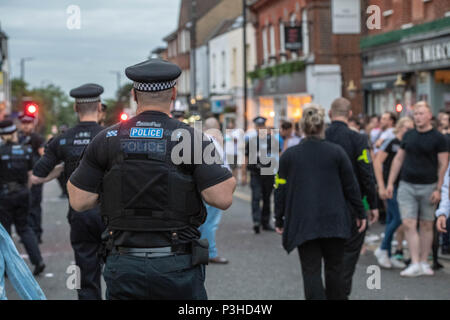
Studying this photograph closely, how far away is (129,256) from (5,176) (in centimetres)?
583

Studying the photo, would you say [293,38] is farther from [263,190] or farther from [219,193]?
[219,193]

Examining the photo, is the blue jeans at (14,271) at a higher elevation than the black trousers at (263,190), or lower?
higher

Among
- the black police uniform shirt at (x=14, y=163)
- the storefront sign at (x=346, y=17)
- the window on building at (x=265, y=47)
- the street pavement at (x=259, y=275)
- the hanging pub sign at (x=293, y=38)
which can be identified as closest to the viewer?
the street pavement at (x=259, y=275)

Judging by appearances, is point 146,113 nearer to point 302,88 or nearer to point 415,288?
point 415,288

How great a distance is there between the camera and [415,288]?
8.33 m

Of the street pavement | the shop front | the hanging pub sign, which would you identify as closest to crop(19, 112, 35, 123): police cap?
the street pavement

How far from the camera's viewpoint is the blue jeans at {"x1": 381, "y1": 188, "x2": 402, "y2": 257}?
9.66m

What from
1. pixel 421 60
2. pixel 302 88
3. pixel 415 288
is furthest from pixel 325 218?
pixel 302 88

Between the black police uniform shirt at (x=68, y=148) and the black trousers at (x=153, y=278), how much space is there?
272 cm

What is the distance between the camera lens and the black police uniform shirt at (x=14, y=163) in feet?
31.0

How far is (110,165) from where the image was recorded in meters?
4.12

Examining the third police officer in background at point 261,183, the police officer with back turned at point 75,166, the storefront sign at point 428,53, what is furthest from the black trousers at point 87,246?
the storefront sign at point 428,53

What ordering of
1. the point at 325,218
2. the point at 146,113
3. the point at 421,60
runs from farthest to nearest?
the point at 421,60 < the point at 325,218 < the point at 146,113

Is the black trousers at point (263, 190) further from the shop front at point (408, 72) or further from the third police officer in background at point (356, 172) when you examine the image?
the shop front at point (408, 72)
